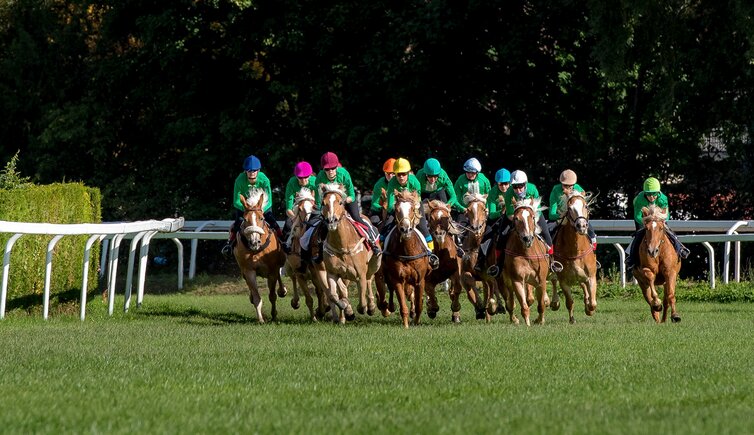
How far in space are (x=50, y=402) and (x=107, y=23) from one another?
2539 cm

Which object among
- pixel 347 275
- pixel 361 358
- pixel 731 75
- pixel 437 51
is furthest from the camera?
pixel 437 51

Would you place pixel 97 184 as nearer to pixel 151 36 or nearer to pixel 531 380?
pixel 151 36

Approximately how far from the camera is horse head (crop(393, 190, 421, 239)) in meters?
17.2

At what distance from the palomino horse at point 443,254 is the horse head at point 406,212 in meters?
0.82

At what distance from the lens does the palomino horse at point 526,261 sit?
17.5 m

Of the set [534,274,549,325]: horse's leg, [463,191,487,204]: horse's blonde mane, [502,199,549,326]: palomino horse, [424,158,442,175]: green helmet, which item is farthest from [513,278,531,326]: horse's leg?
[424,158,442,175]: green helmet

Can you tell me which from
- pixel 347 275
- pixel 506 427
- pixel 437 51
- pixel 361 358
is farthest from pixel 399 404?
pixel 437 51

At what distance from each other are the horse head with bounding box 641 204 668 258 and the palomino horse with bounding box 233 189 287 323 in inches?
204

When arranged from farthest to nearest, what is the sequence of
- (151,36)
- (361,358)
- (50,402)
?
(151,36) < (361,358) < (50,402)

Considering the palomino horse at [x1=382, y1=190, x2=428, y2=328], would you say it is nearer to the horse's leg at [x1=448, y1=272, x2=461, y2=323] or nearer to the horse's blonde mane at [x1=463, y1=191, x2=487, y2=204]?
the horse's leg at [x1=448, y1=272, x2=461, y2=323]

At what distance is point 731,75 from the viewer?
1030 inches

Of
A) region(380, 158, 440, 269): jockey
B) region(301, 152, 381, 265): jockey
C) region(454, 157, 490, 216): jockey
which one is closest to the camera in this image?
region(301, 152, 381, 265): jockey

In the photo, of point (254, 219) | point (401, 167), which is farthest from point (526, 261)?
point (254, 219)

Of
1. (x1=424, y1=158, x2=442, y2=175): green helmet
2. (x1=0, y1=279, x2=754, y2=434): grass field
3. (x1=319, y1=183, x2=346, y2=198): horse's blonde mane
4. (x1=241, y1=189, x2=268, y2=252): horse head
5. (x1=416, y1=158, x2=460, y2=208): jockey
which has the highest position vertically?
(x1=424, y1=158, x2=442, y2=175): green helmet
